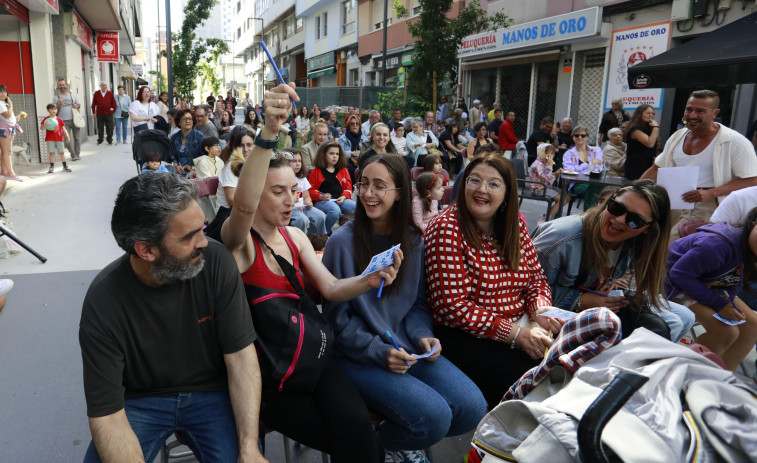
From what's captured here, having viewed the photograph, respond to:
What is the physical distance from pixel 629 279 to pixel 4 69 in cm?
1442

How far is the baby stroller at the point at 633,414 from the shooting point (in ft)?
3.87

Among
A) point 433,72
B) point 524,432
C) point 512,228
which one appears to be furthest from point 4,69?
point 524,432

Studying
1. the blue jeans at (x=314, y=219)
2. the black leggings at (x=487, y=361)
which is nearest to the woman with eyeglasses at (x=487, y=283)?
the black leggings at (x=487, y=361)

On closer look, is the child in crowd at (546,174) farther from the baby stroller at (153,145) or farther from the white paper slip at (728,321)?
the baby stroller at (153,145)

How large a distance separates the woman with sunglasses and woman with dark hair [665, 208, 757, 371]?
0.83 ft

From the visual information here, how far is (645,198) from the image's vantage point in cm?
284

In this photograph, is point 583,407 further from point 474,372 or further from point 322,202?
point 322,202

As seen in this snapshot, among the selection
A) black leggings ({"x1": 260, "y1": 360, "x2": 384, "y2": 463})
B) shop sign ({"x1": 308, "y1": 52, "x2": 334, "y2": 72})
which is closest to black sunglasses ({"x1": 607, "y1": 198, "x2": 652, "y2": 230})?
black leggings ({"x1": 260, "y1": 360, "x2": 384, "y2": 463})

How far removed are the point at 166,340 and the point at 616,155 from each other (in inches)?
335

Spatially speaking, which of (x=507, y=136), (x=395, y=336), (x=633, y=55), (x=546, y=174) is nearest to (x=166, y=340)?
(x=395, y=336)

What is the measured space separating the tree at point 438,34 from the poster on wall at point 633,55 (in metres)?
4.39

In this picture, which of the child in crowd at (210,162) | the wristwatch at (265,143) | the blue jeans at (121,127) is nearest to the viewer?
the wristwatch at (265,143)

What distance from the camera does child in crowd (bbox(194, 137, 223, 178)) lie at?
702 centimetres

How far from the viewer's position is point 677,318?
3170 millimetres
